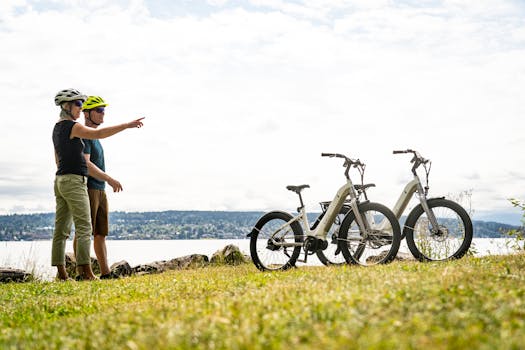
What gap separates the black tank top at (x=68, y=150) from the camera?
9.88m

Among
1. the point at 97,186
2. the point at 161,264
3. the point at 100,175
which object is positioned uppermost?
the point at 100,175

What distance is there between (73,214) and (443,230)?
20.2ft

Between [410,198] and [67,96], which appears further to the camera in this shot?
[67,96]

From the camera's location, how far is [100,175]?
10.3m

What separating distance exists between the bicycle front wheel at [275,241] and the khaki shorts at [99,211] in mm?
2903

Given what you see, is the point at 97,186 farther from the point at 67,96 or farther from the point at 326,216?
the point at 326,216

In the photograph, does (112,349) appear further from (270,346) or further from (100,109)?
(100,109)

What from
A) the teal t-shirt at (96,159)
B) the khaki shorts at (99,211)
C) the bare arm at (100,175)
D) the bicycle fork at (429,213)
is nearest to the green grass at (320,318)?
the bicycle fork at (429,213)

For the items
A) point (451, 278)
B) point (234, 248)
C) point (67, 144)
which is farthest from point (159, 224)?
point (451, 278)

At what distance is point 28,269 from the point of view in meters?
13.0

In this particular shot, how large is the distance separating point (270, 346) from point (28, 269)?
35.3 ft

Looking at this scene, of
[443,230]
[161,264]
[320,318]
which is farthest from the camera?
[161,264]

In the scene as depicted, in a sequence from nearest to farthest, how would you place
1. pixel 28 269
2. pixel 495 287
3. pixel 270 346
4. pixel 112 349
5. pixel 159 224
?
pixel 270 346 < pixel 112 349 < pixel 495 287 < pixel 28 269 < pixel 159 224

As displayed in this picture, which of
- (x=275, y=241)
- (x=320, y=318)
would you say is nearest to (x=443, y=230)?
(x=275, y=241)
